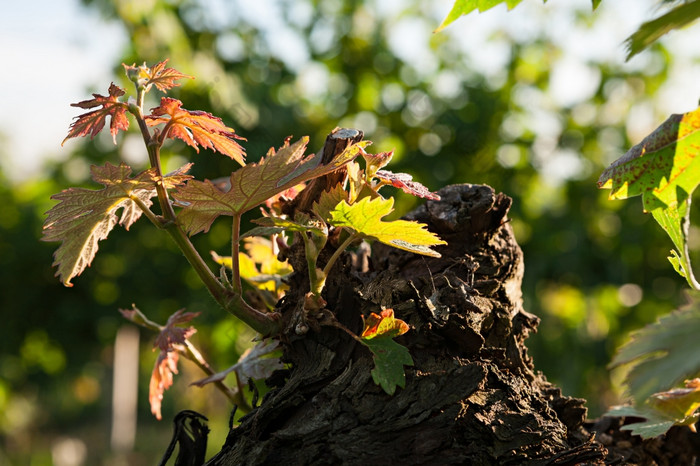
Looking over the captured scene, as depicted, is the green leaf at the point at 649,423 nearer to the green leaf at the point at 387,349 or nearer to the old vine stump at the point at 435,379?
the old vine stump at the point at 435,379

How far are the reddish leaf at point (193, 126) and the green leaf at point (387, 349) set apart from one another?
178 mm

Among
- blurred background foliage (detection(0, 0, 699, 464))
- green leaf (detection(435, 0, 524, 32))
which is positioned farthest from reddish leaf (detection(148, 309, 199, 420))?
blurred background foliage (detection(0, 0, 699, 464))

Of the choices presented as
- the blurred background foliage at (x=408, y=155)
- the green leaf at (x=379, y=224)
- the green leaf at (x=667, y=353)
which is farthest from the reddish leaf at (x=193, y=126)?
the blurred background foliage at (x=408, y=155)

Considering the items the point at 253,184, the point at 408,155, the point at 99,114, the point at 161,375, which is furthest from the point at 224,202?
the point at 408,155

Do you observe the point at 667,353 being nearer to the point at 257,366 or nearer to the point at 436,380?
the point at 436,380

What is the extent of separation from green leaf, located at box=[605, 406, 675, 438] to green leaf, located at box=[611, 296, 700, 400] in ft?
0.79

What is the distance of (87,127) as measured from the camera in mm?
515

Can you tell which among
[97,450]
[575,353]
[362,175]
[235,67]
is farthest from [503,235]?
[97,450]

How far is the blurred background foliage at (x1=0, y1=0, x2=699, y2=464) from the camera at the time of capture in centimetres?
309

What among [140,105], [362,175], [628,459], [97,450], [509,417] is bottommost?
[97,450]

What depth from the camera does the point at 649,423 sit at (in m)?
0.57

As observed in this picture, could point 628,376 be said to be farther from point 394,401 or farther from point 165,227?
point 165,227

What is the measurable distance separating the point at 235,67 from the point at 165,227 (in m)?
3.24

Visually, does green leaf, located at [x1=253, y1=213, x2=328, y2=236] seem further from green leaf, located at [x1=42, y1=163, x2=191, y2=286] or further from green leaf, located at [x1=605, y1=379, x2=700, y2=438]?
green leaf, located at [x1=605, y1=379, x2=700, y2=438]
